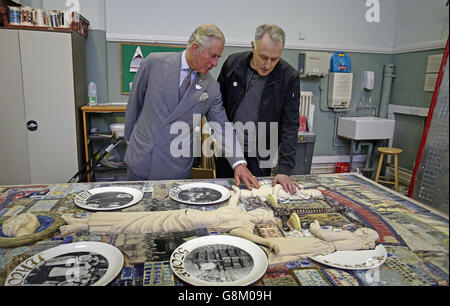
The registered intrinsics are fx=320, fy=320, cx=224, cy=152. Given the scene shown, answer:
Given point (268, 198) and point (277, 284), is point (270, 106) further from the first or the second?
point (277, 284)

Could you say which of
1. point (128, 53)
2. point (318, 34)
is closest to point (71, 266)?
point (128, 53)

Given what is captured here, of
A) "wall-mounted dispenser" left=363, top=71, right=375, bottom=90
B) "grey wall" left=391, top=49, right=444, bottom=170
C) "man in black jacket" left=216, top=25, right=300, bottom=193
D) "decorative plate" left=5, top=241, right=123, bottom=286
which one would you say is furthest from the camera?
"wall-mounted dispenser" left=363, top=71, right=375, bottom=90

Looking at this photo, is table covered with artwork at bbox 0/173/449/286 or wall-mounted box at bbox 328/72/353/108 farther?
wall-mounted box at bbox 328/72/353/108

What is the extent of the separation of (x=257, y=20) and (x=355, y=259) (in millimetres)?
3664

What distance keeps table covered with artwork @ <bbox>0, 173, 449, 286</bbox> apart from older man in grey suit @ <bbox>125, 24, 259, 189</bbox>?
0.40m

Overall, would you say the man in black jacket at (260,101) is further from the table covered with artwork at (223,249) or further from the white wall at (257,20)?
the white wall at (257,20)

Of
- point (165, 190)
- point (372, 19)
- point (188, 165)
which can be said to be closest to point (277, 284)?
point (165, 190)

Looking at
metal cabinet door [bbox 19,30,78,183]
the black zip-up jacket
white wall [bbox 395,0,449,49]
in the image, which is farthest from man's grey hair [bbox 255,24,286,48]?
white wall [bbox 395,0,449,49]

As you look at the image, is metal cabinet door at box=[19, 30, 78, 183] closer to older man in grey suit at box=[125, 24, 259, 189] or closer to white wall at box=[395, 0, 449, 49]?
older man in grey suit at box=[125, 24, 259, 189]

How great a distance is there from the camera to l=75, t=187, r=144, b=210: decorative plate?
1.27 meters

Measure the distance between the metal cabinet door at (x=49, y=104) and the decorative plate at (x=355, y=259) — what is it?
3.05 metres
